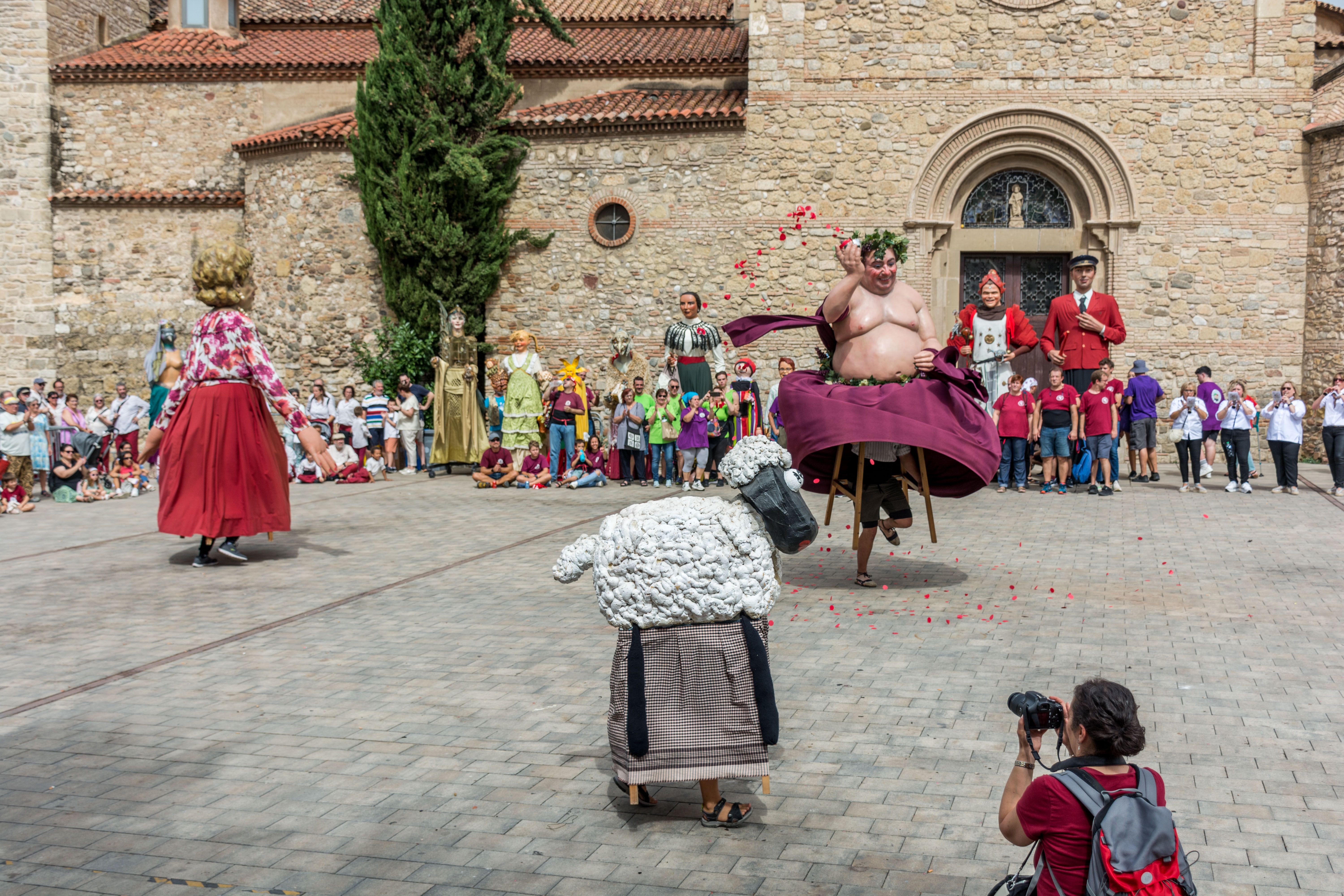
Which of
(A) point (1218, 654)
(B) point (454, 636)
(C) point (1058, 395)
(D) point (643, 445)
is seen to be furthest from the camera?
(D) point (643, 445)

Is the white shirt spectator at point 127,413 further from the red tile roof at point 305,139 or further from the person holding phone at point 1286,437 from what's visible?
the person holding phone at point 1286,437

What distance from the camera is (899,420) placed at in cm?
704

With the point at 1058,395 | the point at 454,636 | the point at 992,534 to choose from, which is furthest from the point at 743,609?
the point at 1058,395

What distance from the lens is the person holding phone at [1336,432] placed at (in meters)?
13.4

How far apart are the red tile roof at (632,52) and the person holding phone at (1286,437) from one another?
11261 mm

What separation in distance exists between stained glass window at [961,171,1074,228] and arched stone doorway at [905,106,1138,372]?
0.02 metres

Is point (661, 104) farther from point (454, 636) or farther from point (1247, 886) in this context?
point (1247, 886)

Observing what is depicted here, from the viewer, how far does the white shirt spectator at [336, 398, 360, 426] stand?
694 inches

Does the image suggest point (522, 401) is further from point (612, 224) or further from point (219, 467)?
point (219, 467)

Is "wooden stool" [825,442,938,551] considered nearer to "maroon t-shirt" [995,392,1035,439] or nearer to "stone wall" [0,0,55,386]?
"maroon t-shirt" [995,392,1035,439]

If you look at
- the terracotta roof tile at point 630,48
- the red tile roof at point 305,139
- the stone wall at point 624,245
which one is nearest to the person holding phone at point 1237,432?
the stone wall at point 624,245

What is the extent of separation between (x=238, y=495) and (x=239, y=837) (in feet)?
17.9

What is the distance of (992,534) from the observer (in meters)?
10.2

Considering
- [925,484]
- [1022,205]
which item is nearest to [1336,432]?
[1022,205]
